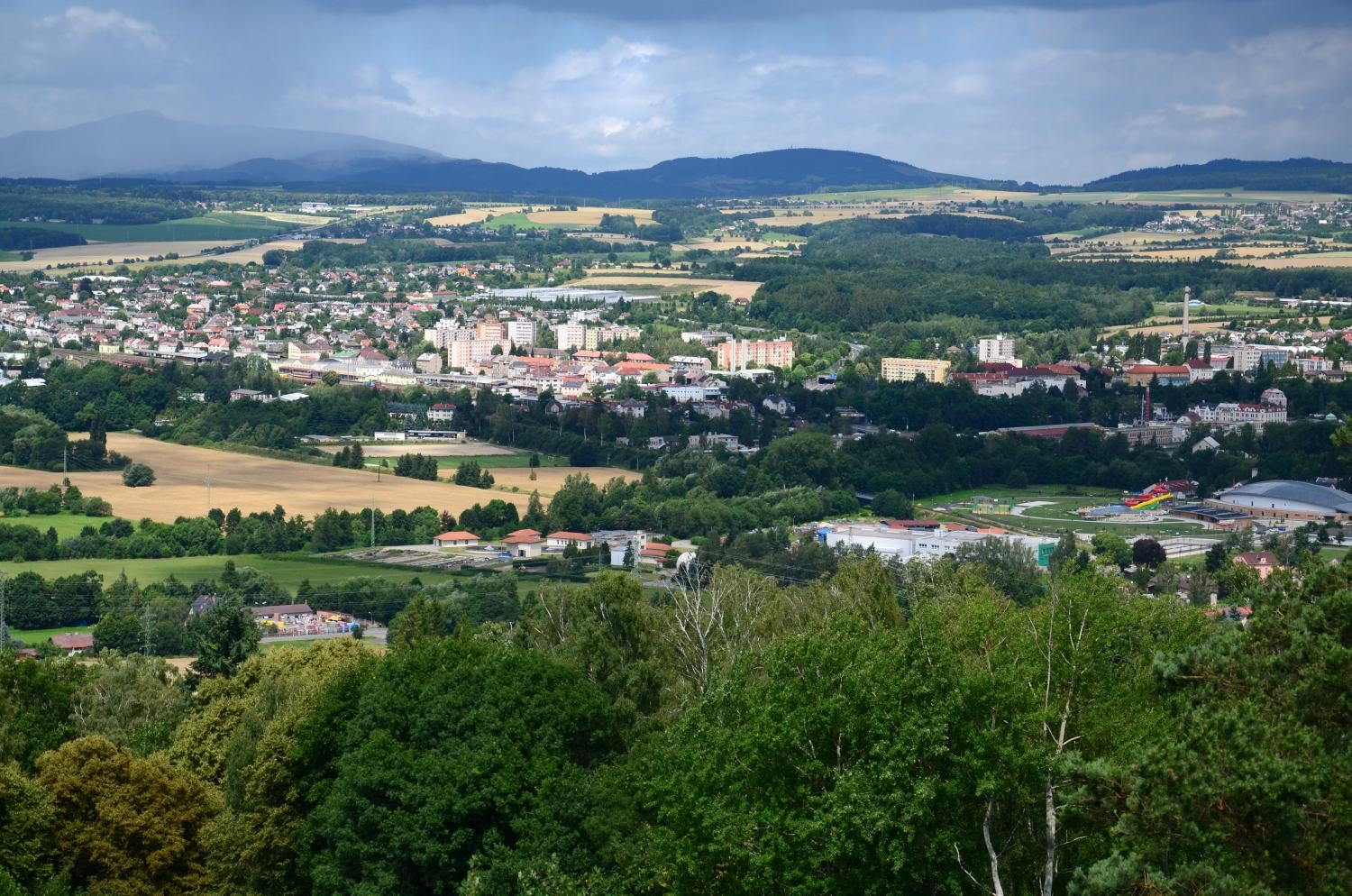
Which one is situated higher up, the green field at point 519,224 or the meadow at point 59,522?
the green field at point 519,224

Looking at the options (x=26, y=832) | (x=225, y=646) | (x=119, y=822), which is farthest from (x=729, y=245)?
(x=26, y=832)

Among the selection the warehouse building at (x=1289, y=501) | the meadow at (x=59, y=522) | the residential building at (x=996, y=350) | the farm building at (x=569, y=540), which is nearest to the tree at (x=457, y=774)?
the farm building at (x=569, y=540)

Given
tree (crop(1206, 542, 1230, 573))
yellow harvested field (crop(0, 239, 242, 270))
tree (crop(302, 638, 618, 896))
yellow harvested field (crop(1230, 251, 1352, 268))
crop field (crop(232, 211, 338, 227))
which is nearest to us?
tree (crop(302, 638, 618, 896))

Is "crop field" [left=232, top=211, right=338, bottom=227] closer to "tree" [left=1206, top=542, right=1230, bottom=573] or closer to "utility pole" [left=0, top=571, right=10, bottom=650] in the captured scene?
"utility pole" [left=0, top=571, right=10, bottom=650]

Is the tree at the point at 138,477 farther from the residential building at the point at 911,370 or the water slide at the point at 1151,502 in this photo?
the residential building at the point at 911,370

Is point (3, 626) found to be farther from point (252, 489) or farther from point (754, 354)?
point (754, 354)

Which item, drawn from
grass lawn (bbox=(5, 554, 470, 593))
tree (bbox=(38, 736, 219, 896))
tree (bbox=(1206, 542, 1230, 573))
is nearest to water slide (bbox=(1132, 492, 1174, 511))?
tree (bbox=(1206, 542, 1230, 573))
